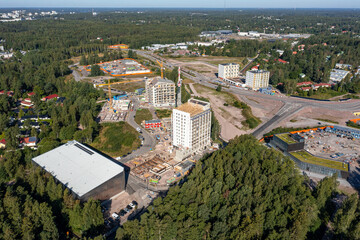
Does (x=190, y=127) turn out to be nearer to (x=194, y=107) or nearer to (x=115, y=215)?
(x=194, y=107)

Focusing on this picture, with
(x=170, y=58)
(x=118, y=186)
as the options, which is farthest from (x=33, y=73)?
(x=118, y=186)

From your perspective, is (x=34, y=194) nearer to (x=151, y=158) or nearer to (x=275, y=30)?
(x=151, y=158)

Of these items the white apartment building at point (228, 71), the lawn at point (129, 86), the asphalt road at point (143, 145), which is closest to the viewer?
the asphalt road at point (143, 145)

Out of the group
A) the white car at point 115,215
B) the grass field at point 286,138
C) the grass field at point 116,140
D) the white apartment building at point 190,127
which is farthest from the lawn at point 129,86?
the white car at point 115,215

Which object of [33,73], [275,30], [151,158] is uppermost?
[275,30]

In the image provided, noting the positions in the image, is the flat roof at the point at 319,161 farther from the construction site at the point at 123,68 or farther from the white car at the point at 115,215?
the construction site at the point at 123,68

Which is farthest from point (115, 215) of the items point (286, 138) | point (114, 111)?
point (114, 111)
